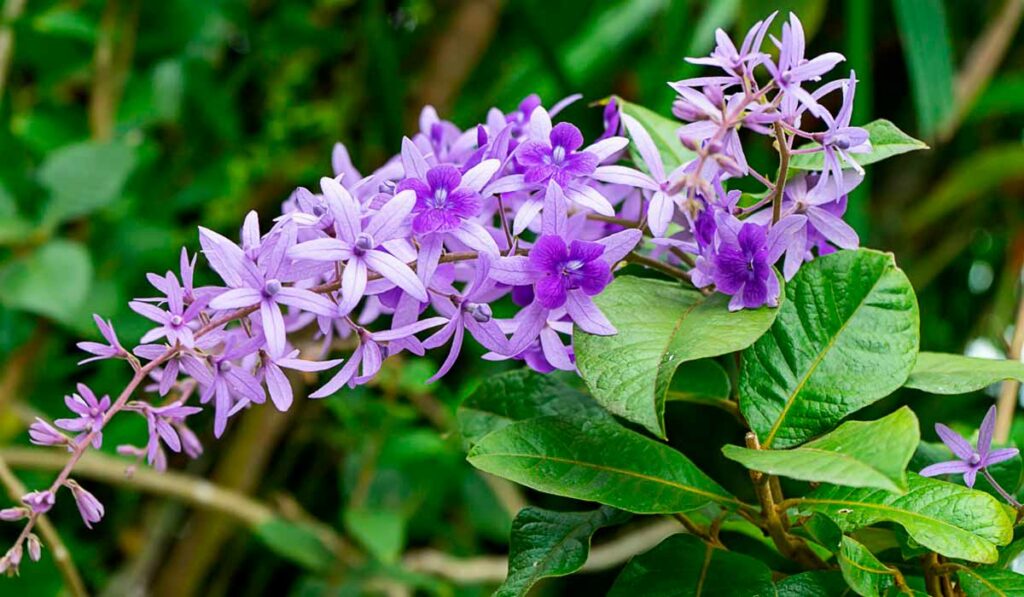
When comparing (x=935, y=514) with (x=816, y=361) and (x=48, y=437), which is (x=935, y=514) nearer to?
(x=816, y=361)

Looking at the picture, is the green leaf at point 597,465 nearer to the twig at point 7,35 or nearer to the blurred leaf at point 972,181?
the twig at point 7,35

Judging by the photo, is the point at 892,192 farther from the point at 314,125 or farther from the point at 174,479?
the point at 174,479

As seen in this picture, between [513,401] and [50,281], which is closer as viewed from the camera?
Answer: [513,401]

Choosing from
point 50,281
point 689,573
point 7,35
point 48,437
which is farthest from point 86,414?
point 7,35

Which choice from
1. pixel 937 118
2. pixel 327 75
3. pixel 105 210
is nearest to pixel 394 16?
pixel 327 75

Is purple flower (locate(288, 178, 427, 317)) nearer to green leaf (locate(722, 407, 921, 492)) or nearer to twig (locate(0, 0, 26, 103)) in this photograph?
green leaf (locate(722, 407, 921, 492))
